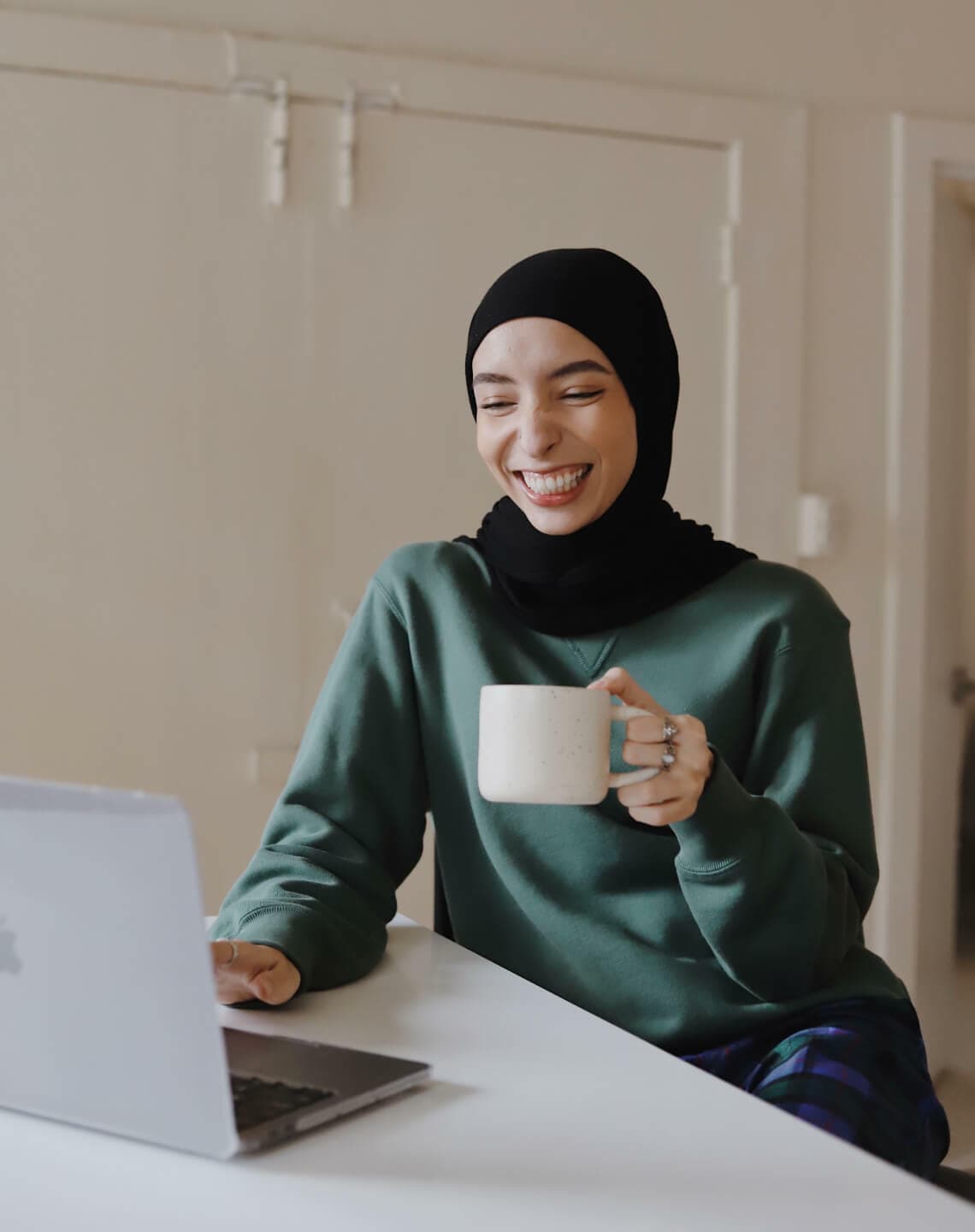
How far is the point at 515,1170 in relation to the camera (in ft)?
2.29

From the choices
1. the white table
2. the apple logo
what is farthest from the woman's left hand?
the apple logo

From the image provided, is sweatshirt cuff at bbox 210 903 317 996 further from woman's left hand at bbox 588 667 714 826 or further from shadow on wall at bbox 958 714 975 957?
shadow on wall at bbox 958 714 975 957

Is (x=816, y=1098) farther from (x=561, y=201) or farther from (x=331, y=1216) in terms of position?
(x=561, y=201)

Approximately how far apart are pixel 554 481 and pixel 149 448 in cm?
125

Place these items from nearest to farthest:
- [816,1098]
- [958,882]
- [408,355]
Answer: [816,1098], [408,355], [958,882]

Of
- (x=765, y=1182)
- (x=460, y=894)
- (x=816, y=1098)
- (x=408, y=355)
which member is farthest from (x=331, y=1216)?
(x=408, y=355)

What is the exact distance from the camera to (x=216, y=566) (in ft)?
8.08

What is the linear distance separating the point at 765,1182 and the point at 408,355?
6.70 feet

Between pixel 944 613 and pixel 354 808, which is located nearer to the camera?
pixel 354 808

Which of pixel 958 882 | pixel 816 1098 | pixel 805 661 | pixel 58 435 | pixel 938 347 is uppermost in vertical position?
pixel 938 347

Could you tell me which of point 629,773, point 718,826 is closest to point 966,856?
point 718,826

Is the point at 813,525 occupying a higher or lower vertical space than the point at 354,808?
higher

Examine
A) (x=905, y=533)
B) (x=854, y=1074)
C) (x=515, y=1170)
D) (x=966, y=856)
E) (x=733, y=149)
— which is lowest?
(x=966, y=856)

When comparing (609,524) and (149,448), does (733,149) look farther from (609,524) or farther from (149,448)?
(609,524)
